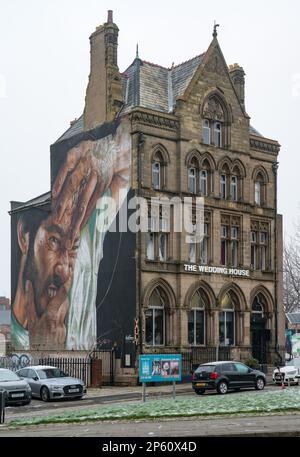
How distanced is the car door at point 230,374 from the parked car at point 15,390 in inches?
341

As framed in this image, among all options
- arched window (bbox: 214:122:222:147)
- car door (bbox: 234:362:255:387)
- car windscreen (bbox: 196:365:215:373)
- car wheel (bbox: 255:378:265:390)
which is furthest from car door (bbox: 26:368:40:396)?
arched window (bbox: 214:122:222:147)

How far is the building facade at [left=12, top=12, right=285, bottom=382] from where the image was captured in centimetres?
4653

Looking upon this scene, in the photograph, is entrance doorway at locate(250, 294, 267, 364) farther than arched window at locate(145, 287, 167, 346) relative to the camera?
Yes

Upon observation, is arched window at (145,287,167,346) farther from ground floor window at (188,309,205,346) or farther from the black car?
the black car

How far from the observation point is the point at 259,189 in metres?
53.7

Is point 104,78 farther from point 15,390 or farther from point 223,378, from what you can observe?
point 15,390

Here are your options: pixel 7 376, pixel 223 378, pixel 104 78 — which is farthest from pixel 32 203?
pixel 223 378

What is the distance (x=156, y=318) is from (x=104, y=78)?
14.3m

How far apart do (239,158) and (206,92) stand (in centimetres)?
454

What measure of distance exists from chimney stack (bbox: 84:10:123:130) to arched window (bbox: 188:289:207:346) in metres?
11.4

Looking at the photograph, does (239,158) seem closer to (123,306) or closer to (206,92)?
(206,92)

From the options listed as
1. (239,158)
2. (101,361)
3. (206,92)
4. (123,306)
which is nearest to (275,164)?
(239,158)

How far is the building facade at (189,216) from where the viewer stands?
46.5 m

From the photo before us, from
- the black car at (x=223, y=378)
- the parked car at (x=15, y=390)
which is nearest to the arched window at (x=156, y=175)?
the black car at (x=223, y=378)
